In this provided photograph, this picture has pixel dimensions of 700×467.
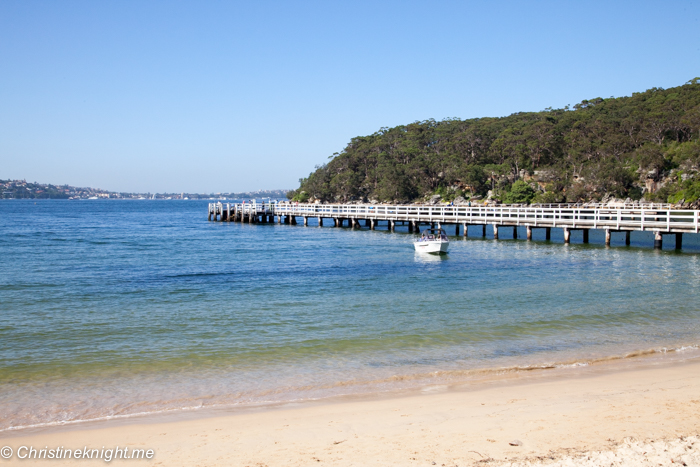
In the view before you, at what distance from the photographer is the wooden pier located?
110 ft

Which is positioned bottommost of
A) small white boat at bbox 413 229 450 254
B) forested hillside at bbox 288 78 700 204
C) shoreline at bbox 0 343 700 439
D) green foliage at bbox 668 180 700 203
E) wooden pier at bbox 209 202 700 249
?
shoreline at bbox 0 343 700 439

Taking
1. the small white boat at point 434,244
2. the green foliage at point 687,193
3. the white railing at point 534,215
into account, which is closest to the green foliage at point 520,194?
the green foliage at point 687,193

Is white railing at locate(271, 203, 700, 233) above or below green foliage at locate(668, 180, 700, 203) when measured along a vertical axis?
below

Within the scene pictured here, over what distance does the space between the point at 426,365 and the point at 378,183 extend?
8886cm

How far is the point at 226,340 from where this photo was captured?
505 inches

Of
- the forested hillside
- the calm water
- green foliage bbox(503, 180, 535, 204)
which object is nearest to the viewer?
the calm water

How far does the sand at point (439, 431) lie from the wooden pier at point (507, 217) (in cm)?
2592

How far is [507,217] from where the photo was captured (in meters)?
44.6

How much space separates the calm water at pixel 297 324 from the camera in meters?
9.83

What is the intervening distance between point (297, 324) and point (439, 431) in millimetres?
7819

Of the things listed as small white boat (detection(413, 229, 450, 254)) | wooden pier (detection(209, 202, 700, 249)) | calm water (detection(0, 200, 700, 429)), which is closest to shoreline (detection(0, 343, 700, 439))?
calm water (detection(0, 200, 700, 429))

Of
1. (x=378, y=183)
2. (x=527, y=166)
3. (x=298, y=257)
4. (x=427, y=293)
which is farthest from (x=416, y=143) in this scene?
(x=427, y=293)

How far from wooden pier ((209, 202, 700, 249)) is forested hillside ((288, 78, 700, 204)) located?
10275 millimetres

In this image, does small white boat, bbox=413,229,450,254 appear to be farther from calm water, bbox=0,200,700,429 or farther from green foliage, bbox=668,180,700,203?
green foliage, bbox=668,180,700,203
